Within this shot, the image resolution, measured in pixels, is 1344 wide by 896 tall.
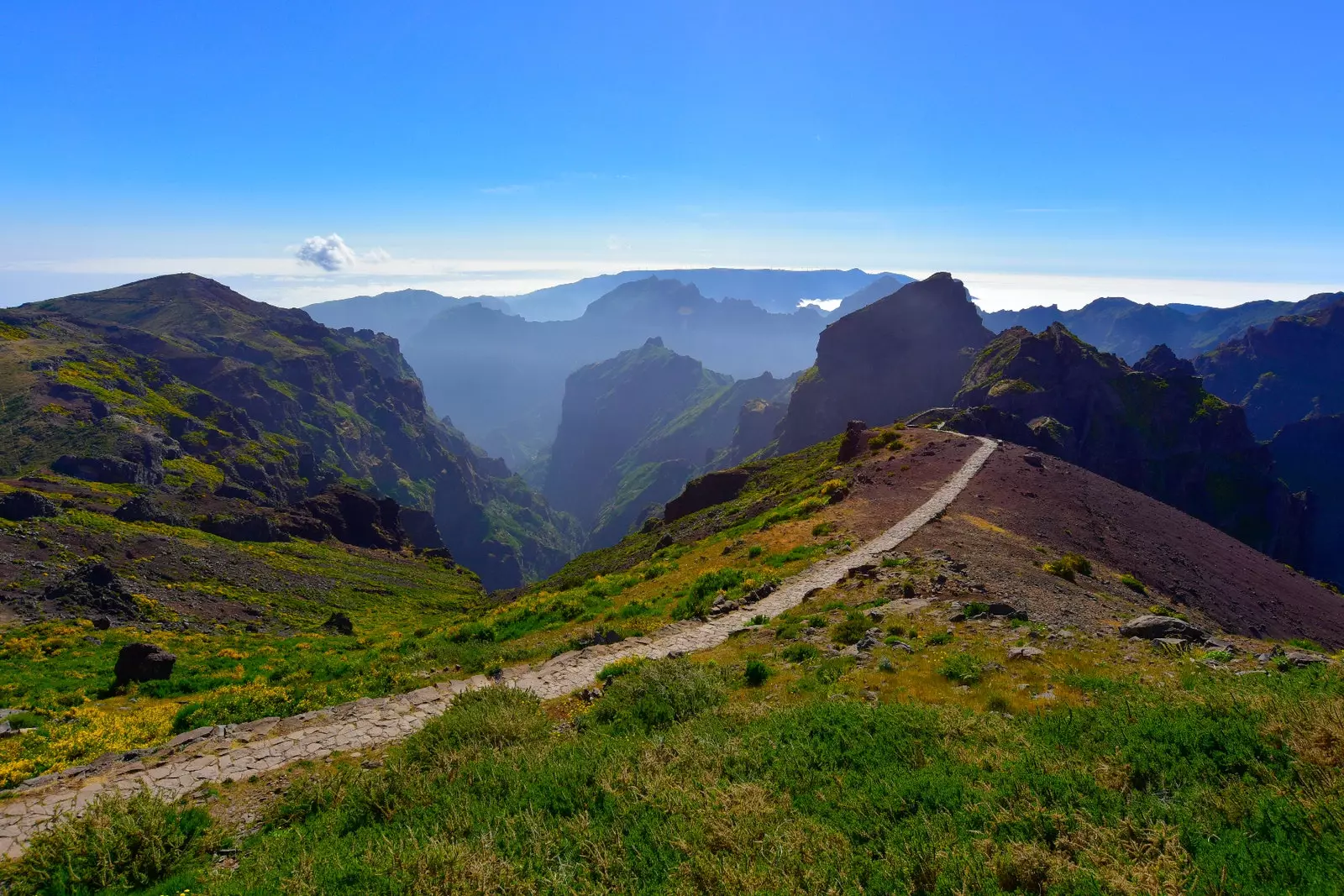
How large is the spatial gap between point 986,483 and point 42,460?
12896 centimetres

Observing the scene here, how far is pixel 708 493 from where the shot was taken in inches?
2746

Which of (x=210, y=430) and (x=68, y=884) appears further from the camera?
(x=210, y=430)

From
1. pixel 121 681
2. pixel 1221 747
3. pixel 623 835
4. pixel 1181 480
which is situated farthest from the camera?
pixel 1181 480

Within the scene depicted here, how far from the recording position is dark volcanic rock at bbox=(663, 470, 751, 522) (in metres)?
68.7

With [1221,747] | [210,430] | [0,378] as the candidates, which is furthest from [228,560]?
[210,430]

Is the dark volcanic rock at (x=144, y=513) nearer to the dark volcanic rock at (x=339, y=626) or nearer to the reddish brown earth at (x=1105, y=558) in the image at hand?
the dark volcanic rock at (x=339, y=626)

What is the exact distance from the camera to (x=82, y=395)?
375 ft

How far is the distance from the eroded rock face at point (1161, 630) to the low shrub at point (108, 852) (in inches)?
801

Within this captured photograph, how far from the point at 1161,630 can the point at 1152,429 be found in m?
155

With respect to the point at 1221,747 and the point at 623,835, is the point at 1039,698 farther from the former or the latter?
the point at 623,835

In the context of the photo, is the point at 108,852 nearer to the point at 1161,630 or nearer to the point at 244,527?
the point at 1161,630

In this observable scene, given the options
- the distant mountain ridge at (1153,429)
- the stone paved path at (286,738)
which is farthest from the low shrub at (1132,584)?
the distant mountain ridge at (1153,429)

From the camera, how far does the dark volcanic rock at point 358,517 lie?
11019 cm

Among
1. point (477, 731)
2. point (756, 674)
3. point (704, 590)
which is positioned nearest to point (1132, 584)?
point (704, 590)
